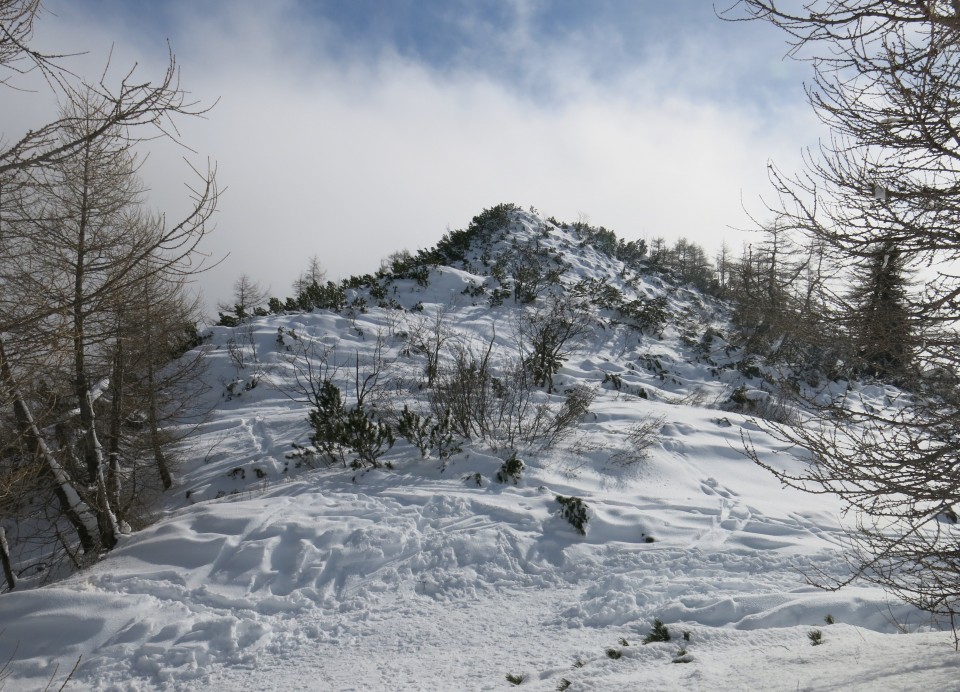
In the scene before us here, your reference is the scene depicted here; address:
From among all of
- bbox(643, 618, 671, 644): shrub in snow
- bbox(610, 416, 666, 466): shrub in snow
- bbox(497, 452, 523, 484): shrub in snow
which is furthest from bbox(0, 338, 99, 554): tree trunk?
bbox(610, 416, 666, 466): shrub in snow

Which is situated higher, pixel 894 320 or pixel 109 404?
pixel 894 320

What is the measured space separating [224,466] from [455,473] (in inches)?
190

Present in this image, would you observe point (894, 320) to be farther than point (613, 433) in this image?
No

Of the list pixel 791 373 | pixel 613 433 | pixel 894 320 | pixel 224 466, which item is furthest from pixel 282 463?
pixel 791 373

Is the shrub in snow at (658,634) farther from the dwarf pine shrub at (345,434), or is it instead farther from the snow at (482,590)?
the dwarf pine shrub at (345,434)

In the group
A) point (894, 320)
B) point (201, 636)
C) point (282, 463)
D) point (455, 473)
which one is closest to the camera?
point (894, 320)

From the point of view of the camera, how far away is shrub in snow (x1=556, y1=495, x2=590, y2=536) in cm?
548

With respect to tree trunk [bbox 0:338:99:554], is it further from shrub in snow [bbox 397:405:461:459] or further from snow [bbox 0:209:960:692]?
shrub in snow [bbox 397:405:461:459]

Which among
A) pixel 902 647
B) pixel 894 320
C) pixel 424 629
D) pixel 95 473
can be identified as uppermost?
pixel 894 320

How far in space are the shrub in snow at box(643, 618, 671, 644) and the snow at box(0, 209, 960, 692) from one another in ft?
0.28

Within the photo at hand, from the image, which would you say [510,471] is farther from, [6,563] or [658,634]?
[6,563]

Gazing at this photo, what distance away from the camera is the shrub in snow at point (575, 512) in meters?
5.48

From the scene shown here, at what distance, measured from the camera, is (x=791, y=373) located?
15.9 m

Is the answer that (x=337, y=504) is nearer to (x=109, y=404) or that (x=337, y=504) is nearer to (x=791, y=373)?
(x=109, y=404)
